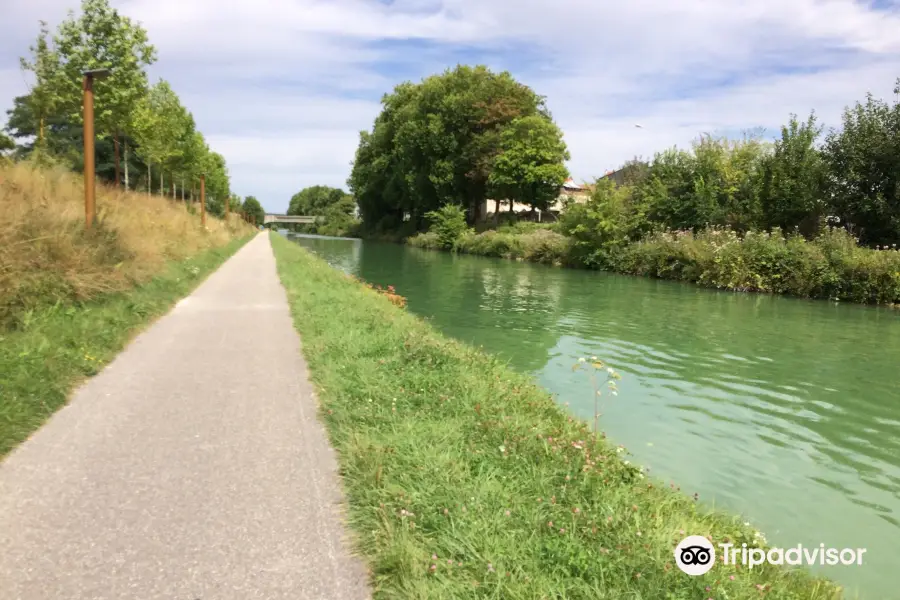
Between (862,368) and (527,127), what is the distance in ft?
144

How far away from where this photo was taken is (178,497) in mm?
4094

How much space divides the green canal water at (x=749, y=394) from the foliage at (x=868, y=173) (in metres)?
6.92

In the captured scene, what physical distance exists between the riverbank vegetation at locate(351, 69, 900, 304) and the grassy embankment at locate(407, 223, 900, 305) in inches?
1.7

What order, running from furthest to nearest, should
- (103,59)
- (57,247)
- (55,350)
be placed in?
(103,59)
(57,247)
(55,350)

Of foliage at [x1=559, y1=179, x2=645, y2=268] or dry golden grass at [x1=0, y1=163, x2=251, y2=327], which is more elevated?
foliage at [x1=559, y1=179, x2=645, y2=268]

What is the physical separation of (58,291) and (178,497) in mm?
7186

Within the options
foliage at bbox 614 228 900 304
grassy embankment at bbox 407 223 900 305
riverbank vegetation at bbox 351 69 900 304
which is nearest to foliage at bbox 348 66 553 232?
riverbank vegetation at bbox 351 69 900 304

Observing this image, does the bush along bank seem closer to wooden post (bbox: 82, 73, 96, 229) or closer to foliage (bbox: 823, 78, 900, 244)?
foliage (bbox: 823, 78, 900, 244)

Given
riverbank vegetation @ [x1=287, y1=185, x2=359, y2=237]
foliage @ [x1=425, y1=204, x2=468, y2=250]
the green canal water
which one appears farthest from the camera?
riverbank vegetation @ [x1=287, y1=185, x2=359, y2=237]

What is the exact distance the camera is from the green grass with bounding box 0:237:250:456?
5.44 m

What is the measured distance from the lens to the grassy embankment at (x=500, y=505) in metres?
3.20

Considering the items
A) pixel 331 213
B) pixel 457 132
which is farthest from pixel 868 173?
pixel 331 213

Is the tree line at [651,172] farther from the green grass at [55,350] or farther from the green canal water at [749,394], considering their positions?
the green grass at [55,350]

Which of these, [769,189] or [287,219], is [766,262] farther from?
[287,219]
